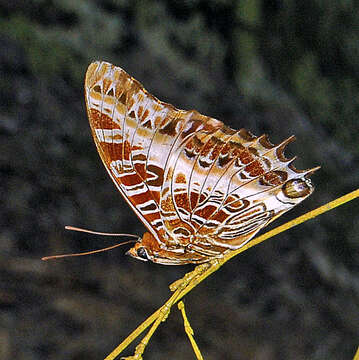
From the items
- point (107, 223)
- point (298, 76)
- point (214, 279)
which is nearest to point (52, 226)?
point (107, 223)

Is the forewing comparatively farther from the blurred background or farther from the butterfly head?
the blurred background

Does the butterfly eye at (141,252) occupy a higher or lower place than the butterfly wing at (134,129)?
lower

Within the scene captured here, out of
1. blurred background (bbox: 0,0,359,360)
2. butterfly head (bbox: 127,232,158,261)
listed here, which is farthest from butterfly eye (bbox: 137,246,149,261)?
blurred background (bbox: 0,0,359,360)

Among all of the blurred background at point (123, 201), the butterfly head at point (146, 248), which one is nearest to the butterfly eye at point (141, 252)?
the butterfly head at point (146, 248)

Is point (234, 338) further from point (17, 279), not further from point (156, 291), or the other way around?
point (17, 279)

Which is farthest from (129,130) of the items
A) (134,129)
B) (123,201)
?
(123,201)

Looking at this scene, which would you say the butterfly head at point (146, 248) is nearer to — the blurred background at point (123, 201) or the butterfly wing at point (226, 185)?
the butterfly wing at point (226, 185)
